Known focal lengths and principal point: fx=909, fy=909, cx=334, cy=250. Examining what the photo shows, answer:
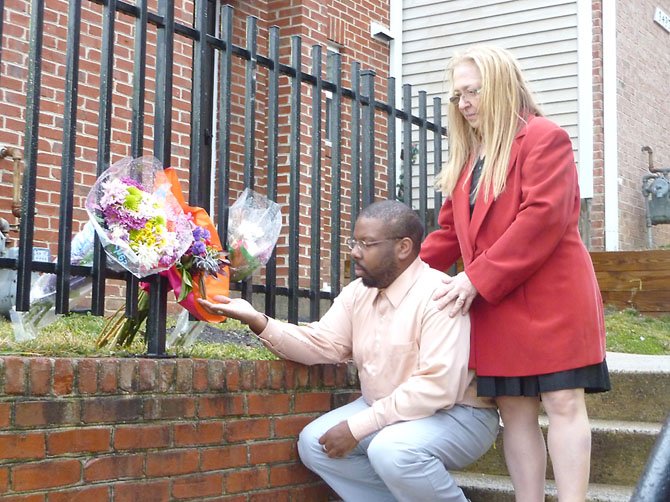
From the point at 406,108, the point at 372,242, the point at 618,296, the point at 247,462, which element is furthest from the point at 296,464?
the point at 618,296

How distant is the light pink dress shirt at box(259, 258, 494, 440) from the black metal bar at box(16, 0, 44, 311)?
0.79 meters

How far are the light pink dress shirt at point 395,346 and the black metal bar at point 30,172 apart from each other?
0.79 metres

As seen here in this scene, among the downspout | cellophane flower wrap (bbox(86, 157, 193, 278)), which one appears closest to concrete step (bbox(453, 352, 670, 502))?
cellophane flower wrap (bbox(86, 157, 193, 278))

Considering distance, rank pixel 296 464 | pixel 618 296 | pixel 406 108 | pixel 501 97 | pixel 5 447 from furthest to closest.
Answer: pixel 618 296 → pixel 406 108 → pixel 296 464 → pixel 501 97 → pixel 5 447

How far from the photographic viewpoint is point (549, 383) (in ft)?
8.87

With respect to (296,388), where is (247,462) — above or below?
below

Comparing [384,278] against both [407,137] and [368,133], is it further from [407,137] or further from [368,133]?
[407,137]

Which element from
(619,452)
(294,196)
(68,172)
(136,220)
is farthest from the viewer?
(294,196)

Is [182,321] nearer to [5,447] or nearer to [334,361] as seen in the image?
[334,361]

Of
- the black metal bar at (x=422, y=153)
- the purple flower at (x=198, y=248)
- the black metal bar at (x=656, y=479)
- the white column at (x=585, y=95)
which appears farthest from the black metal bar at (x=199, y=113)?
the white column at (x=585, y=95)

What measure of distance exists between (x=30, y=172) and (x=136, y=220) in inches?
13.4

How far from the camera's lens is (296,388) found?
126 inches

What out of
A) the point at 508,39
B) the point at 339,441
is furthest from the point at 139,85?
the point at 508,39

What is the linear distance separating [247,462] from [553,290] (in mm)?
1136
